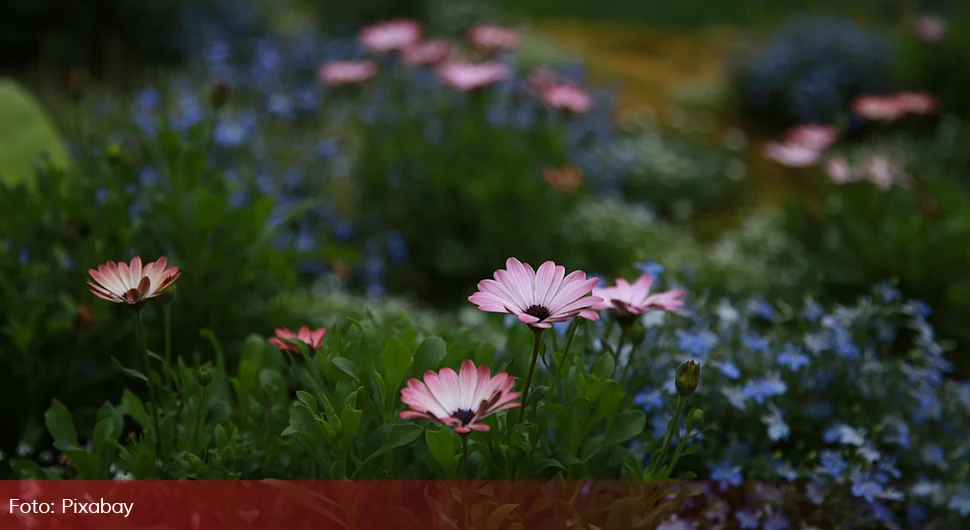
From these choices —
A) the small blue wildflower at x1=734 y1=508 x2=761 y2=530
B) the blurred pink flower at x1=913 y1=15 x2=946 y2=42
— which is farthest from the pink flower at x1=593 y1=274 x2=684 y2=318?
the blurred pink flower at x1=913 y1=15 x2=946 y2=42

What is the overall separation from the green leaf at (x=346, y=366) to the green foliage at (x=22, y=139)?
1.82 meters

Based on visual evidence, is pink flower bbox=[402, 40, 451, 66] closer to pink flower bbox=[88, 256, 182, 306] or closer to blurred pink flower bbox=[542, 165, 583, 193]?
blurred pink flower bbox=[542, 165, 583, 193]

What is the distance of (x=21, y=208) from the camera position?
2121 mm

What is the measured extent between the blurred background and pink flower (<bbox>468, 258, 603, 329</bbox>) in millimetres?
696

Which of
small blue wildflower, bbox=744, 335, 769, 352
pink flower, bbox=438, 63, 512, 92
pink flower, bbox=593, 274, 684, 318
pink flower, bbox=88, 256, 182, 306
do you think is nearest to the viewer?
pink flower, bbox=88, 256, 182, 306

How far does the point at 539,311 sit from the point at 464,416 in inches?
7.3

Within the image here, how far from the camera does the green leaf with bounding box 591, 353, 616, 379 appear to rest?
151 cm

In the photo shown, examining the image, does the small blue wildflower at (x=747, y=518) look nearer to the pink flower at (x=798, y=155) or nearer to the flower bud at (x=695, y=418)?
the flower bud at (x=695, y=418)

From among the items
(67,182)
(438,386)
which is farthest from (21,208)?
(438,386)

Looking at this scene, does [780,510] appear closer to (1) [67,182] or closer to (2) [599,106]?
(1) [67,182]

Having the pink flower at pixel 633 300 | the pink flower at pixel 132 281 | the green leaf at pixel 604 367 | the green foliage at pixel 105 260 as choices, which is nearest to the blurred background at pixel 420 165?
the green foliage at pixel 105 260

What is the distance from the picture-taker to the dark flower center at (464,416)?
1217 millimetres

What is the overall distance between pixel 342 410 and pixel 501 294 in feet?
1.07

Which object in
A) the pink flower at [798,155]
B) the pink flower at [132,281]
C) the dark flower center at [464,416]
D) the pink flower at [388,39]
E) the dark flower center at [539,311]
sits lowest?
the dark flower center at [464,416]
